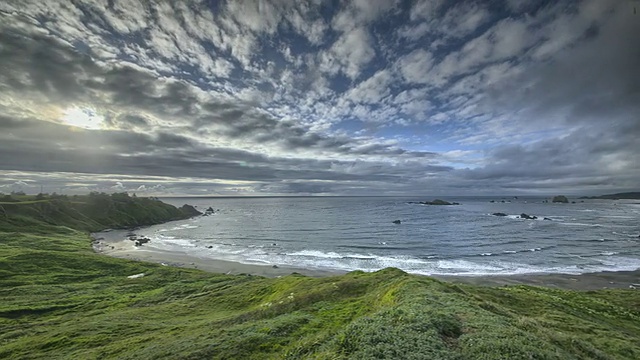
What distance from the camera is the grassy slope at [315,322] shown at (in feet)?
42.4

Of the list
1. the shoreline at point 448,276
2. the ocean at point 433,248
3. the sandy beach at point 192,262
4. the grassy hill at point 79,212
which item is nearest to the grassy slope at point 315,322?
the shoreline at point 448,276

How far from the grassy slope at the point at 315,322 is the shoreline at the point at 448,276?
13756mm

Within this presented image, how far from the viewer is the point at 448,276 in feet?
183

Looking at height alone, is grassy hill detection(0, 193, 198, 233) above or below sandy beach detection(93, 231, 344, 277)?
Result: above

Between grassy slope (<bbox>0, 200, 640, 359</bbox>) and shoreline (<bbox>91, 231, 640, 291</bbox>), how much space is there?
13.8 meters

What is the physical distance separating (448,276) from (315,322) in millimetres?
46898

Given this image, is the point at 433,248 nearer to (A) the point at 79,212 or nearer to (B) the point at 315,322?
(B) the point at 315,322

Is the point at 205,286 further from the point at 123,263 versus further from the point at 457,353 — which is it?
the point at 457,353

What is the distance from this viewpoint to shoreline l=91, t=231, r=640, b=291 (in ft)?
164

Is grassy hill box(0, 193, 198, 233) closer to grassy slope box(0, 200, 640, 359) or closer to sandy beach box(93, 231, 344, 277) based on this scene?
sandy beach box(93, 231, 344, 277)

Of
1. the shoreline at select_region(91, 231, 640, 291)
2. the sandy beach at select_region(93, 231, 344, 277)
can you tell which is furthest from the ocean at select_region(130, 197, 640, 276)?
the sandy beach at select_region(93, 231, 344, 277)

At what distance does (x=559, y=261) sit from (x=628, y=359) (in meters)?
64.3

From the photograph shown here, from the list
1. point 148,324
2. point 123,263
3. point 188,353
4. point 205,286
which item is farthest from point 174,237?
point 188,353

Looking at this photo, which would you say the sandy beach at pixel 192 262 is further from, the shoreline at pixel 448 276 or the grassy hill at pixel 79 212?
the grassy hill at pixel 79 212
